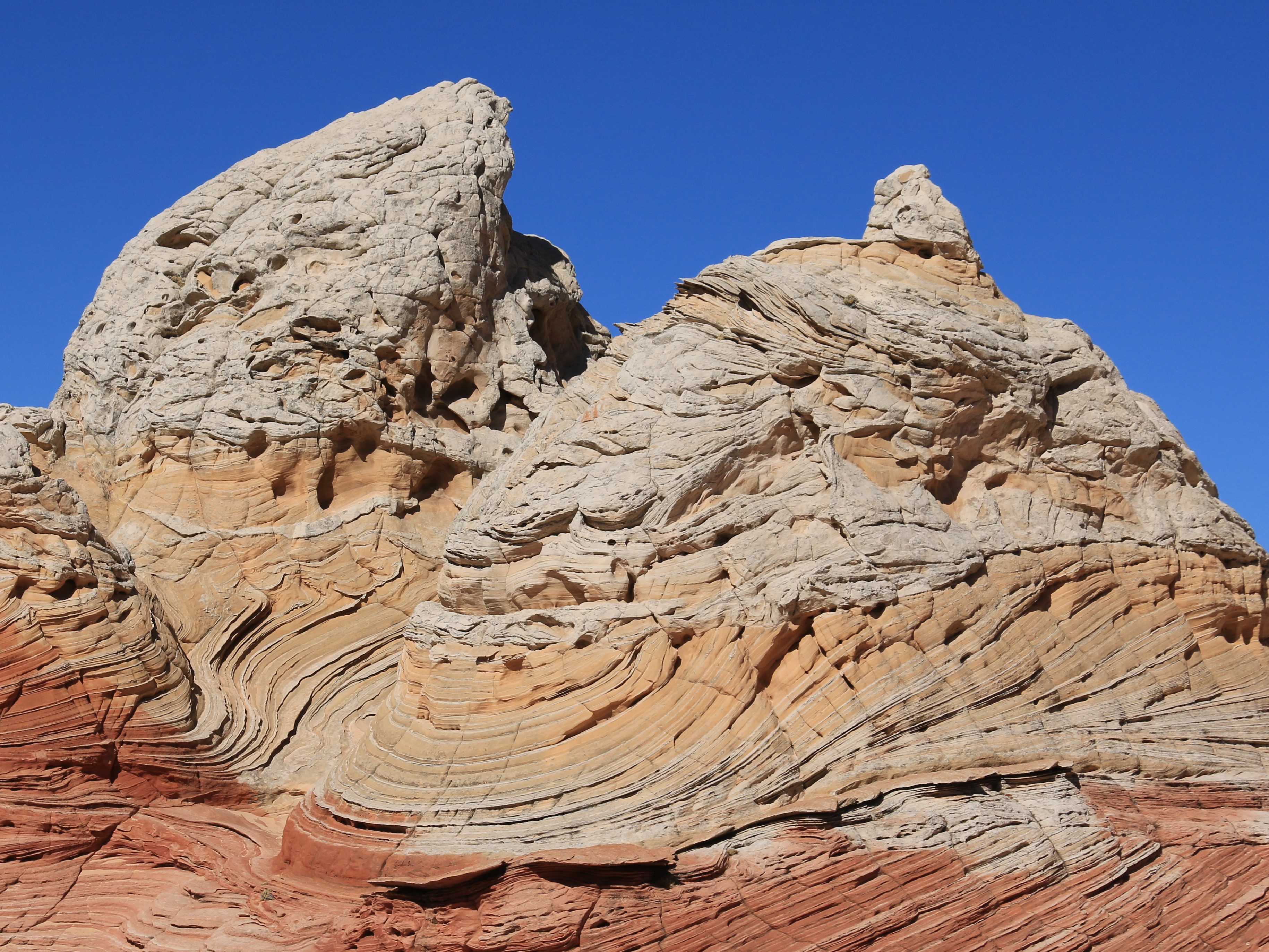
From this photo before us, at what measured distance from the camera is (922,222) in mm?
14250

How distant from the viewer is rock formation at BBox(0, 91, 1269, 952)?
10172mm

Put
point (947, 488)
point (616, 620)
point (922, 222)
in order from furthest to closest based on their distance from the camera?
point (922, 222) → point (947, 488) → point (616, 620)

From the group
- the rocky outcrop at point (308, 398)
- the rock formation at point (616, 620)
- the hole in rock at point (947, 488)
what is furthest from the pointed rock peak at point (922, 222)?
the rocky outcrop at point (308, 398)

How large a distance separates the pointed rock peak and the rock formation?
0.14 ft

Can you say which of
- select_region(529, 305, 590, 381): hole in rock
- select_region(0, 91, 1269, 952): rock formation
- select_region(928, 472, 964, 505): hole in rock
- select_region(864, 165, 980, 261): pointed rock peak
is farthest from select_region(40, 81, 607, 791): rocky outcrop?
select_region(928, 472, 964, 505): hole in rock

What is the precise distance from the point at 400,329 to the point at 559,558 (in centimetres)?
452

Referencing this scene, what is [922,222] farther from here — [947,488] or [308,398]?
[308,398]

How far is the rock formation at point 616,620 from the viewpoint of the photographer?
10.2 meters

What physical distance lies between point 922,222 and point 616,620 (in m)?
6.00

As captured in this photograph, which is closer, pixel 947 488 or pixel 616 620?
pixel 616 620

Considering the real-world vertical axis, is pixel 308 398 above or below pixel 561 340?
below

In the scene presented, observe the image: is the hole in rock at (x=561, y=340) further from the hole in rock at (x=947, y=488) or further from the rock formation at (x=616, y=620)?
the hole in rock at (x=947, y=488)

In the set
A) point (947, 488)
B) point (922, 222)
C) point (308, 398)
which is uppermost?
point (308, 398)

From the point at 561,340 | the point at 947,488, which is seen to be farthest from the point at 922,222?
the point at 561,340
